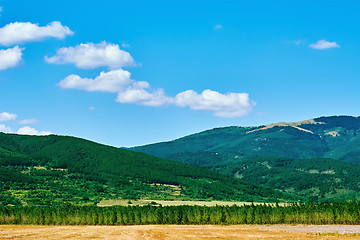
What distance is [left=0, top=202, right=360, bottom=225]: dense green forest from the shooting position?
112062mm

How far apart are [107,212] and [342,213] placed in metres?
55.9

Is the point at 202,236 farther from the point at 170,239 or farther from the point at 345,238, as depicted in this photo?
the point at 345,238

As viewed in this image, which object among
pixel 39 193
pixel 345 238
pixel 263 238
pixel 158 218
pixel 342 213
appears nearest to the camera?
pixel 345 238

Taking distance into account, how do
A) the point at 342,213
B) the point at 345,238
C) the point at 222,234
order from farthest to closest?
the point at 342,213
the point at 222,234
the point at 345,238

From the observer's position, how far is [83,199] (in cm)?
19300

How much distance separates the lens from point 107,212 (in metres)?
118

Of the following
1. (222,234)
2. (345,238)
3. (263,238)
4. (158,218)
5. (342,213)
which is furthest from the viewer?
(158,218)

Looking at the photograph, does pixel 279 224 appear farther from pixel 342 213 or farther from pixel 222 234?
pixel 222 234

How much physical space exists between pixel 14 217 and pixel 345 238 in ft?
272

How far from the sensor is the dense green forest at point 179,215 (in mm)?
112062

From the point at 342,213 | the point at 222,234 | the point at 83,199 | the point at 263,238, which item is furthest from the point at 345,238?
the point at 83,199

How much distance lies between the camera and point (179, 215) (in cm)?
11706

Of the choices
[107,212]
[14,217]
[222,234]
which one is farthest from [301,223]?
[14,217]

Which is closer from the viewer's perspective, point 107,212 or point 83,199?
point 107,212
